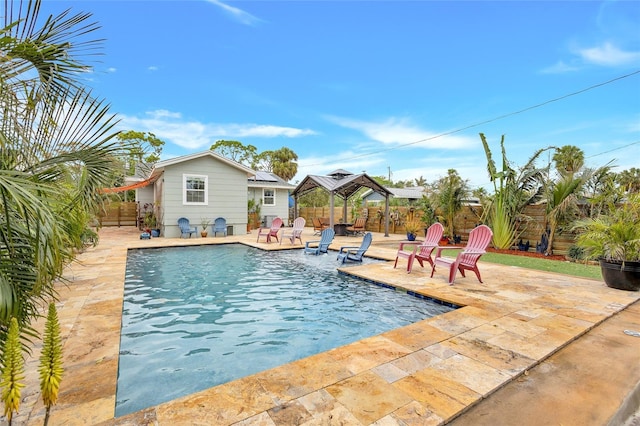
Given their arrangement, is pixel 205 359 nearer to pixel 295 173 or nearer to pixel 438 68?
pixel 438 68

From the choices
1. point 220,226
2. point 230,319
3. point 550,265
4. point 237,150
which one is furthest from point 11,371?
point 237,150

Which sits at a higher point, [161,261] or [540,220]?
[540,220]

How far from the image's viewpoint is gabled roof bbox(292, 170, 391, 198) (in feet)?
47.3

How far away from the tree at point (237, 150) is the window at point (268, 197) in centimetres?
1624

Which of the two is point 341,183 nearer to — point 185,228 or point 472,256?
point 185,228

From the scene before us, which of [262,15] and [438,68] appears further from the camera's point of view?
[438,68]

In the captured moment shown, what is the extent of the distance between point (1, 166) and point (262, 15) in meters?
12.5

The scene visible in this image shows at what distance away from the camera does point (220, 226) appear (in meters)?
14.3

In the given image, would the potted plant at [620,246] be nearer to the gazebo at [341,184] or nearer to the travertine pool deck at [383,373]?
the travertine pool deck at [383,373]

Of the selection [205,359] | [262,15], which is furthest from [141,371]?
[262,15]

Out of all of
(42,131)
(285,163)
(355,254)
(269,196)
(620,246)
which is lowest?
(355,254)

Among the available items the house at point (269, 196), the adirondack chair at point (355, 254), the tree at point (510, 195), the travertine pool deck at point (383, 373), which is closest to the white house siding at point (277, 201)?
the house at point (269, 196)

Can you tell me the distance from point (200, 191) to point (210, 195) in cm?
47

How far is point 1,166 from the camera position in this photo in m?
2.12
